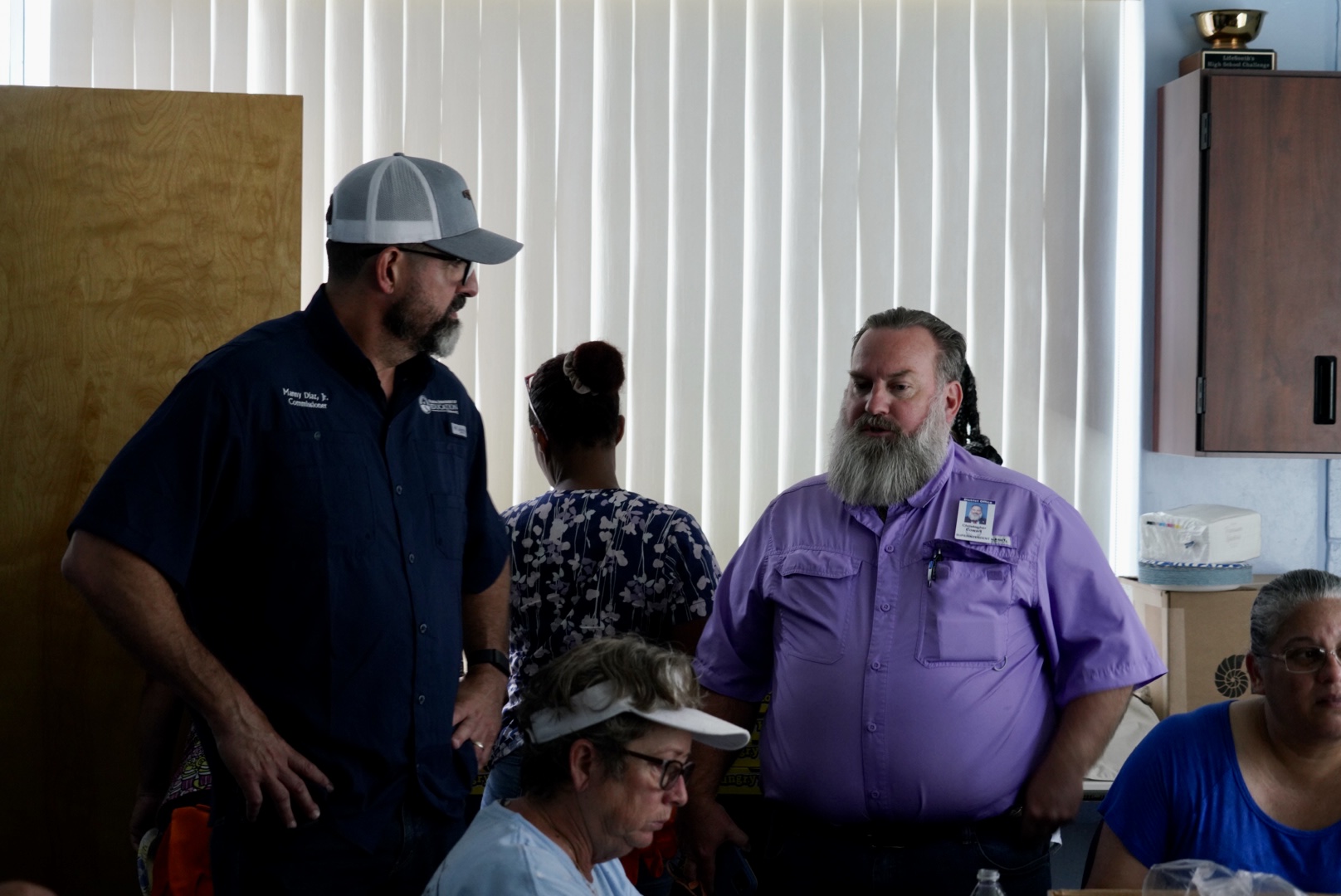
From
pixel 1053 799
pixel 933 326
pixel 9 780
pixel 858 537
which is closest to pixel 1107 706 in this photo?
pixel 1053 799

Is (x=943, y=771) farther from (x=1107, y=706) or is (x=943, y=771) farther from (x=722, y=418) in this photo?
(x=722, y=418)

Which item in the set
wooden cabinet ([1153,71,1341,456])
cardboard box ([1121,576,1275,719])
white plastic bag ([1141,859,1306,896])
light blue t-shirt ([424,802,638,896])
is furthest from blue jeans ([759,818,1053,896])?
wooden cabinet ([1153,71,1341,456])

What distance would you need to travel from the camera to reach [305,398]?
176 centimetres

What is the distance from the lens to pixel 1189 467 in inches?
152

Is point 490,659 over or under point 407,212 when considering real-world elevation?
under

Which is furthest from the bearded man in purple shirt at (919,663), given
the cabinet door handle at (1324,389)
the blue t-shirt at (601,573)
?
the cabinet door handle at (1324,389)

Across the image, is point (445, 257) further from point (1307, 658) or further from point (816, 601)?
point (1307, 658)

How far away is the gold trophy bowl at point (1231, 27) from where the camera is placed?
12.0ft

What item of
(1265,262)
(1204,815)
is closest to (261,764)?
(1204,815)

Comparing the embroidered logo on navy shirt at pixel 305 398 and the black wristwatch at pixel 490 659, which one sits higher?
the embroidered logo on navy shirt at pixel 305 398

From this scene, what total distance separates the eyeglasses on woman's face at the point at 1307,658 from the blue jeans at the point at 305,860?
1.30 m

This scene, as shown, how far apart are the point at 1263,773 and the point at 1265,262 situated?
204 centimetres

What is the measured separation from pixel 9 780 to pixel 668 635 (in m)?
1.64

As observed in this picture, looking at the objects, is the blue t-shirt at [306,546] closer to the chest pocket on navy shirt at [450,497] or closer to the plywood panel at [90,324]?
the chest pocket on navy shirt at [450,497]
